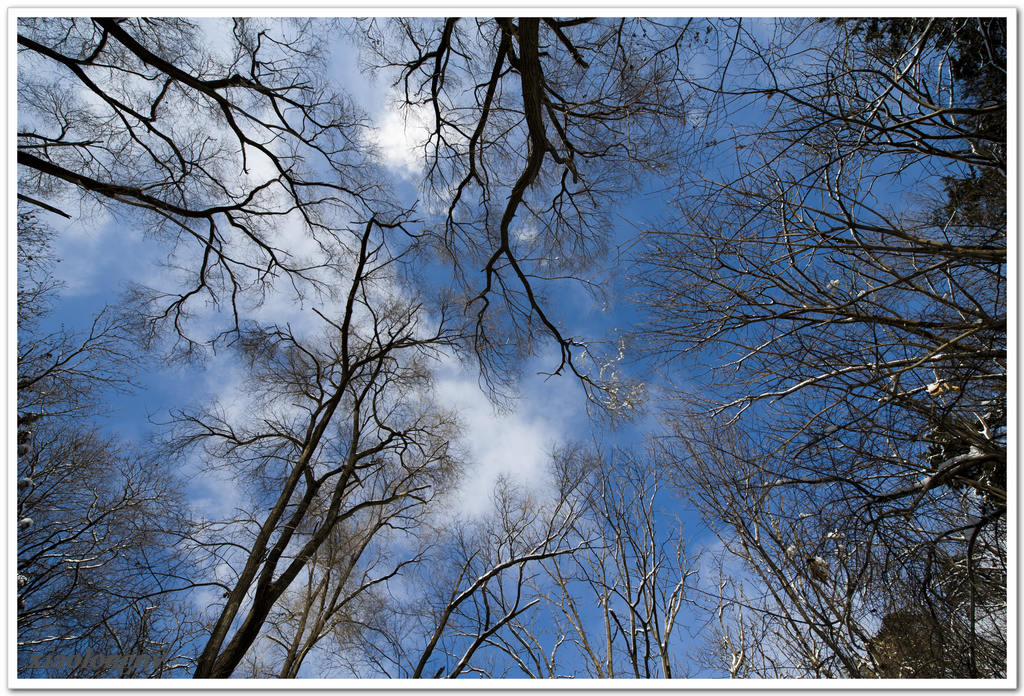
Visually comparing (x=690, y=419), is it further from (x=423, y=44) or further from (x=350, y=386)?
(x=350, y=386)

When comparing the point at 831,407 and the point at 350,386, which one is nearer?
the point at 831,407

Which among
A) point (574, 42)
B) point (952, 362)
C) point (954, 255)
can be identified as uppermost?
point (574, 42)

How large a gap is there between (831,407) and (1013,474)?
3.47 feet

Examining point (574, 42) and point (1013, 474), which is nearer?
point (1013, 474)

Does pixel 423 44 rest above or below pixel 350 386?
above

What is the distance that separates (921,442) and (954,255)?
1.38 m

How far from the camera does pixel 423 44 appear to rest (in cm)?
477

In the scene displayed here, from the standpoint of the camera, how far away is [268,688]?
2.78m

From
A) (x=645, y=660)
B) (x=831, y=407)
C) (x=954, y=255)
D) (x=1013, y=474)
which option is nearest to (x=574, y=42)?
(x=954, y=255)

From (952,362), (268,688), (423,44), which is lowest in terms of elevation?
(268,688)

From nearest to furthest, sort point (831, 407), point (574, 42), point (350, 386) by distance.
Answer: point (831, 407) < point (574, 42) < point (350, 386)
